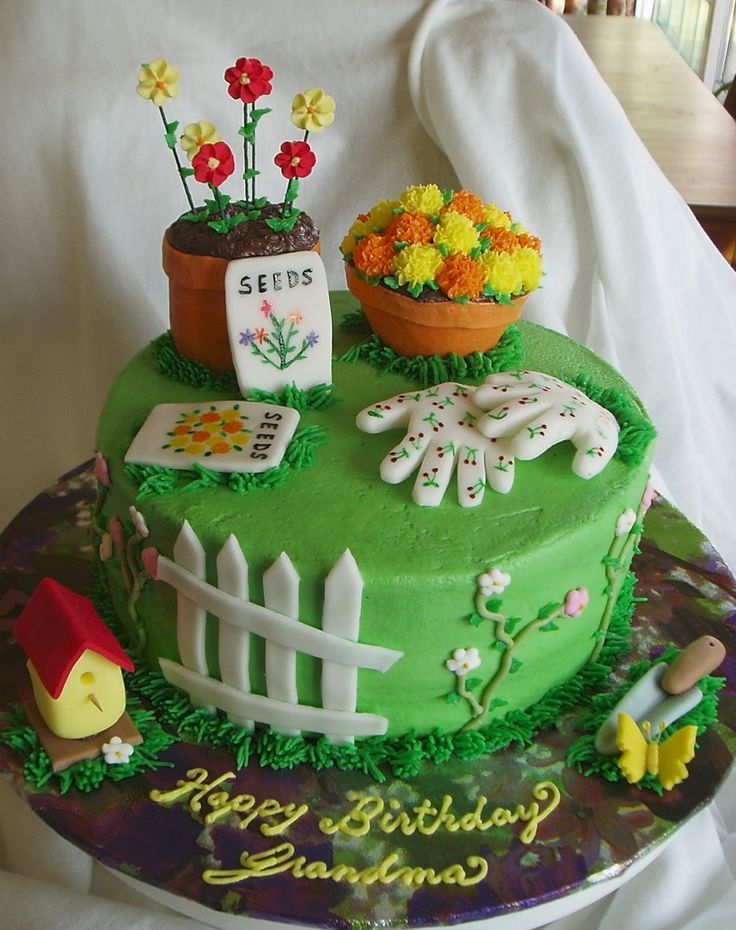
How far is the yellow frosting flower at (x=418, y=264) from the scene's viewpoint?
1318 millimetres

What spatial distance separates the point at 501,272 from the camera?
1329 millimetres

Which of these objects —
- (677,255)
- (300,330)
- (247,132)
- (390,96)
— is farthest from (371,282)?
(677,255)

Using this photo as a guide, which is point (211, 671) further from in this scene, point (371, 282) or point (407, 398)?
point (371, 282)

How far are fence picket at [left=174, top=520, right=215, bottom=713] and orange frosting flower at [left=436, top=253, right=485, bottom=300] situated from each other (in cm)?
42

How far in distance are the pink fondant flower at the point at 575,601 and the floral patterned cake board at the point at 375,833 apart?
0.45ft

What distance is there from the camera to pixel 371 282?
1366 mm

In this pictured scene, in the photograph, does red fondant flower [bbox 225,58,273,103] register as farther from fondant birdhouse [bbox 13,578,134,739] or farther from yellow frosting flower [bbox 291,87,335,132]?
fondant birdhouse [bbox 13,578,134,739]

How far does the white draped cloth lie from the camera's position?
5.88ft

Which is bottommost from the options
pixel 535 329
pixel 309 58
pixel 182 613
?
pixel 182 613

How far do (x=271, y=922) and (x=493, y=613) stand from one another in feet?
1.17

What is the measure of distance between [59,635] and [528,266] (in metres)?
0.67

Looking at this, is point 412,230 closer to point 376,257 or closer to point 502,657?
point 376,257

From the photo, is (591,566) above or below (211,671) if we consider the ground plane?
above

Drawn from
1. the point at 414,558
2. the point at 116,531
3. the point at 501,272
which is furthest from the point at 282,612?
the point at 501,272
